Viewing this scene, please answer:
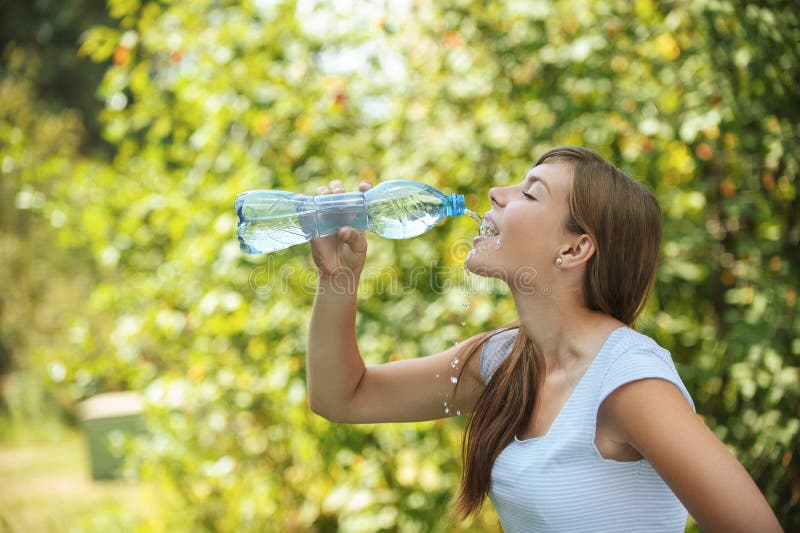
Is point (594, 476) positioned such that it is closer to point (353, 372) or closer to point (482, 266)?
point (482, 266)

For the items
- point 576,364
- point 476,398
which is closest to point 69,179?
point 476,398

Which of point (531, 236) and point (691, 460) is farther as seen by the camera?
point (531, 236)

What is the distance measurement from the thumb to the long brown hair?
46 centimetres

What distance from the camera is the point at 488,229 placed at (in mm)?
1765

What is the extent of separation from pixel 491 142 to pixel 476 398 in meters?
1.39

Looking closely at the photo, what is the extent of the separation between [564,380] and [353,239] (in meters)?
0.57

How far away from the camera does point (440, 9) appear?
3146 mm

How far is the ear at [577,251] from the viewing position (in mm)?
1672

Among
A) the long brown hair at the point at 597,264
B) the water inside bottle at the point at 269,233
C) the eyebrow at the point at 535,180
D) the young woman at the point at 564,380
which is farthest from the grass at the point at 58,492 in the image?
the eyebrow at the point at 535,180

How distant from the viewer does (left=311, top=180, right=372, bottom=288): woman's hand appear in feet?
6.10

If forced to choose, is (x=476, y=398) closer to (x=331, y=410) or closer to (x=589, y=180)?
(x=331, y=410)

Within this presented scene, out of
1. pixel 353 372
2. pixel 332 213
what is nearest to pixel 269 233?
pixel 332 213

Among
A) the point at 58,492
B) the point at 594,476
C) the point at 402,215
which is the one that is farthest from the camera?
the point at 58,492

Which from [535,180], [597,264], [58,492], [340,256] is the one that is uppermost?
[535,180]
